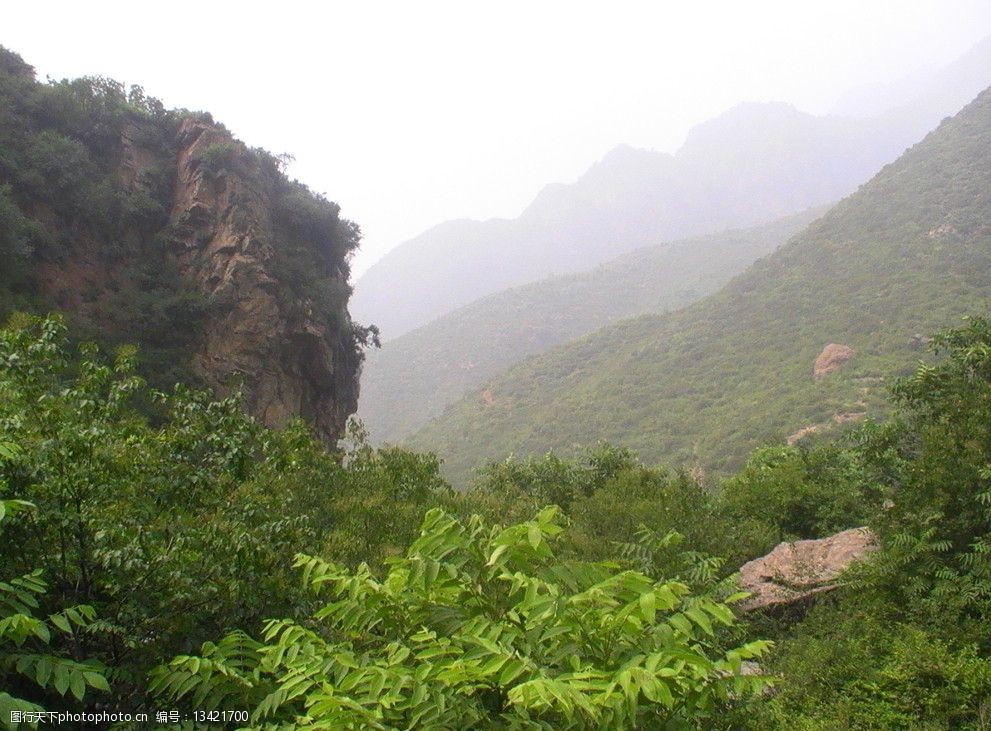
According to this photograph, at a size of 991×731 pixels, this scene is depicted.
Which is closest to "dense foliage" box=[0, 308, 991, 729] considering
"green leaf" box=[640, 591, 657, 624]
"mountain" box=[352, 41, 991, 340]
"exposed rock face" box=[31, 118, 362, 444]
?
"green leaf" box=[640, 591, 657, 624]

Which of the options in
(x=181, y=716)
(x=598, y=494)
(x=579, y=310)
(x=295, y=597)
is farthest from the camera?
(x=579, y=310)

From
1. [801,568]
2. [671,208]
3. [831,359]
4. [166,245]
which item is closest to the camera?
[801,568]

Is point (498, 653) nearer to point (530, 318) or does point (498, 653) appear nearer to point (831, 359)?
point (831, 359)

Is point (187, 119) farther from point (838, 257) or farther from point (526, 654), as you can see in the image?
point (838, 257)

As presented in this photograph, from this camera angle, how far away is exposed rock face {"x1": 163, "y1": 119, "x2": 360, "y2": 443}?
19.9m

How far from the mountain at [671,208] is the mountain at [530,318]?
6692 cm

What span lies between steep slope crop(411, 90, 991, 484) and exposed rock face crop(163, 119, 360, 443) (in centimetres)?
1916

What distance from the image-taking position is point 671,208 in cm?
18312

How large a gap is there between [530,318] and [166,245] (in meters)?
68.7

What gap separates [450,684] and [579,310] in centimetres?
8511

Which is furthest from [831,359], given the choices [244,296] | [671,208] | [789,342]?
[671,208]

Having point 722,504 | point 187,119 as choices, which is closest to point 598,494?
point 722,504

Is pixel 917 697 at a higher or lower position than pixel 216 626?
lower

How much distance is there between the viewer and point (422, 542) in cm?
241
